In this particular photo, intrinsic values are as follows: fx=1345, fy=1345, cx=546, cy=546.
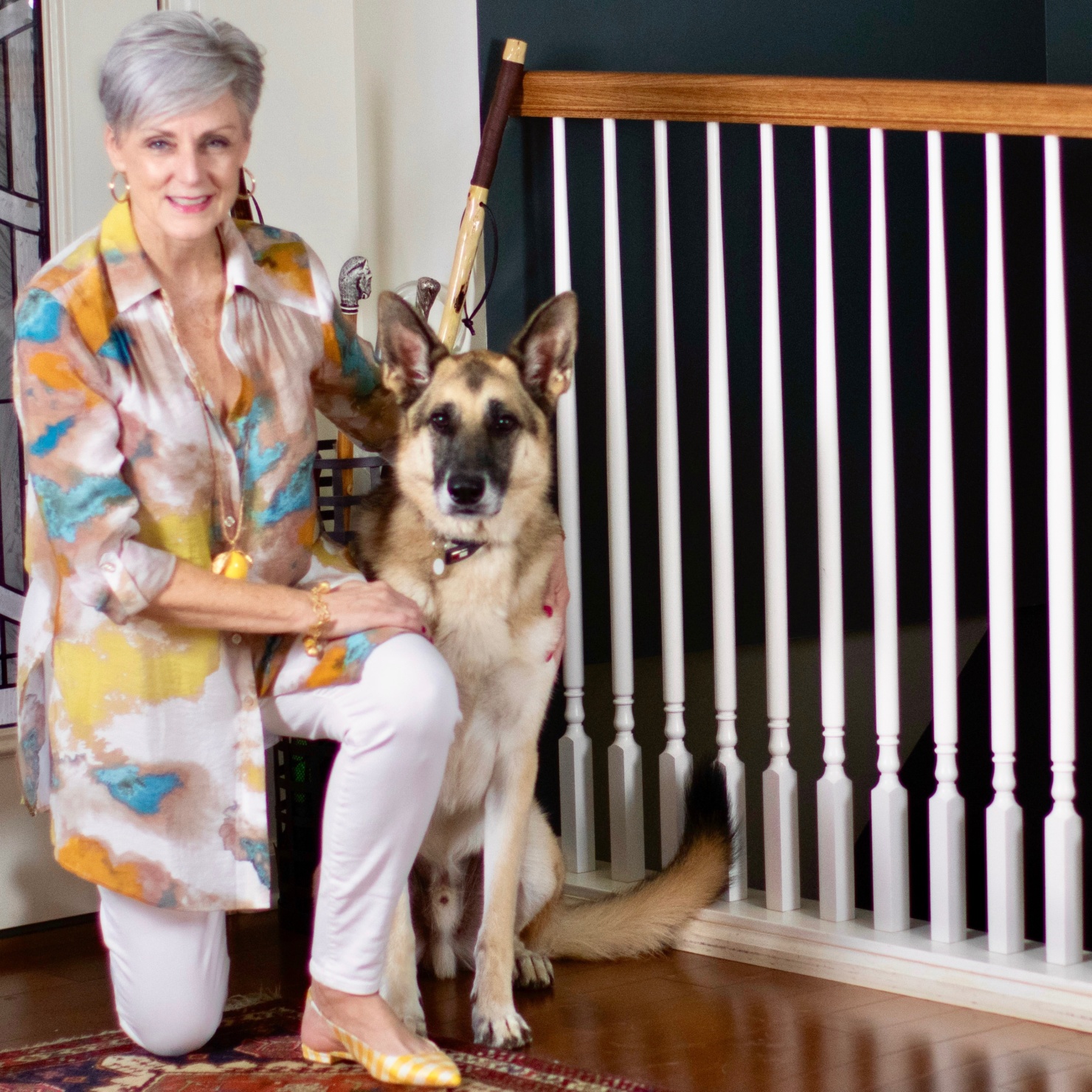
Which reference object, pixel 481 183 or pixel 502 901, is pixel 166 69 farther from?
pixel 502 901

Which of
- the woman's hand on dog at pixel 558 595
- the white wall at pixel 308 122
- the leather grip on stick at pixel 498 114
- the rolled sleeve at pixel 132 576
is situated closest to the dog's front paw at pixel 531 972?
the woman's hand on dog at pixel 558 595

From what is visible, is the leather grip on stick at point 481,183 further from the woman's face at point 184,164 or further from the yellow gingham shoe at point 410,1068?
the yellow gingham shoe at point 410,1068

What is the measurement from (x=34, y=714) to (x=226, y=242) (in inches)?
25.5

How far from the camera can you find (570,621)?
2.30 meters

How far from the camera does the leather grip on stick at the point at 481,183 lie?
2.19m

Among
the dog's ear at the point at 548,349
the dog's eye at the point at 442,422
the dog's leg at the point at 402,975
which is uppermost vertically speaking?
the dog's ear at the point at 548,349

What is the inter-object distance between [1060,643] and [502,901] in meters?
0.83

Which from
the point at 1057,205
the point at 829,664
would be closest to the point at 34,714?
the point at 829,664

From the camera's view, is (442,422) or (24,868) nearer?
(442,422)

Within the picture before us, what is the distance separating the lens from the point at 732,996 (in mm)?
1911

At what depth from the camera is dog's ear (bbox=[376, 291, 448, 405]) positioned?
1790 mm

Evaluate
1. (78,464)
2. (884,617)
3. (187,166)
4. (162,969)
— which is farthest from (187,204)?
(884,617)

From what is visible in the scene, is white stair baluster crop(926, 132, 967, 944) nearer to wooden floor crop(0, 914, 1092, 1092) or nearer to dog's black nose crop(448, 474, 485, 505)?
wooden floor crop(0, 914, 1092, 1092)

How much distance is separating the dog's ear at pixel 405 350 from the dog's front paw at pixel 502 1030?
823 millimetres
